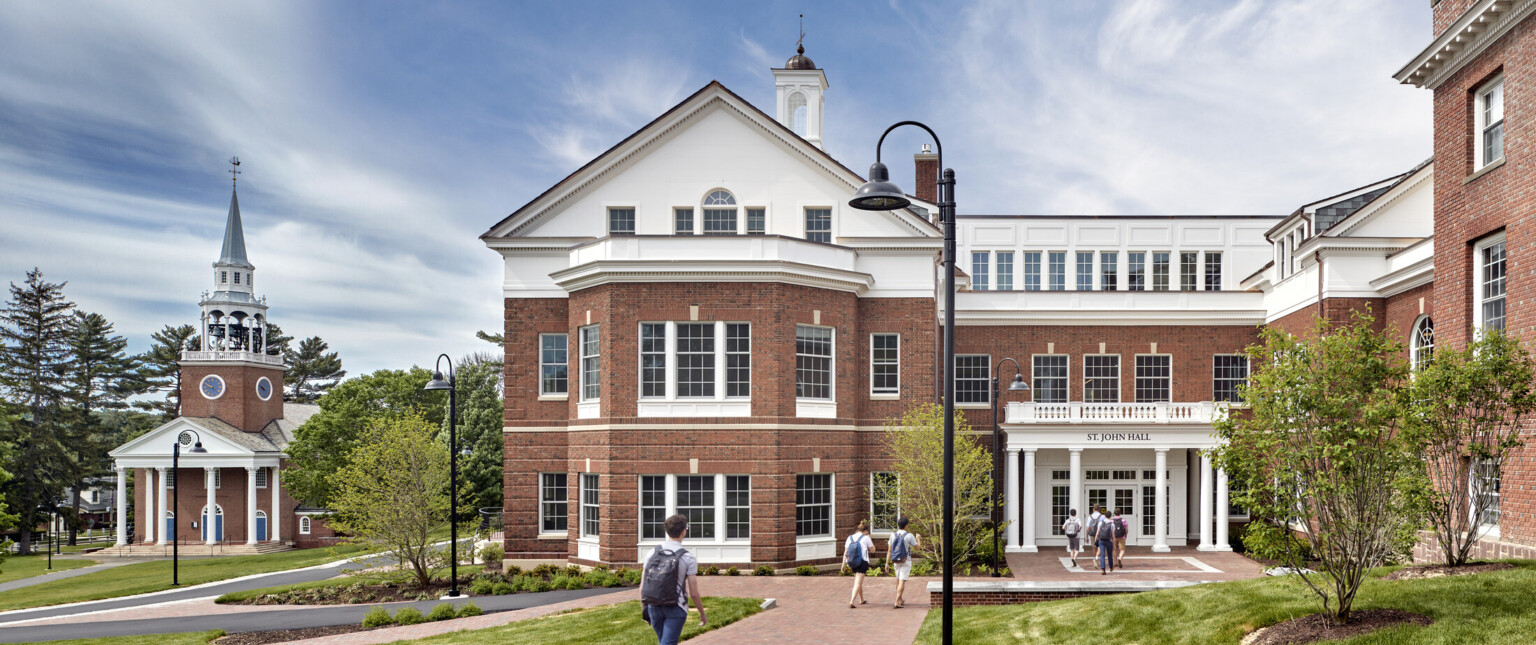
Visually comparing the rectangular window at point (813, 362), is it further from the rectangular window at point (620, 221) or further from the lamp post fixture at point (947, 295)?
the lamp post fixture at point (947, 295)

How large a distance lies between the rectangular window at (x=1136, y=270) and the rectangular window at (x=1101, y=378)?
687 cm

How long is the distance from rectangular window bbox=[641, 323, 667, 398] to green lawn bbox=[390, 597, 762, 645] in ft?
22.5

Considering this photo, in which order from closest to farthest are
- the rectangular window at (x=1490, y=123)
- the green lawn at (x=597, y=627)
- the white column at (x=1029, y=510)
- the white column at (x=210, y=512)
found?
the green lawn at (x=597, y=627) → the rectangular window at (x=1490, y=123) → the white column at (x=1029, y=510) → the white column at (x=210, y=512)

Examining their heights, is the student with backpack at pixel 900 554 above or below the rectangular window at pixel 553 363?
below

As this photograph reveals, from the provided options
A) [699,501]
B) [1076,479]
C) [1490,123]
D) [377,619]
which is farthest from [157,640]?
[1490,123]

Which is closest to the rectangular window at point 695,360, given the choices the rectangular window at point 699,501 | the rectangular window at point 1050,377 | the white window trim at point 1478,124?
the rectangular window at point 699,501

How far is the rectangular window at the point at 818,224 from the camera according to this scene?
27.1 m

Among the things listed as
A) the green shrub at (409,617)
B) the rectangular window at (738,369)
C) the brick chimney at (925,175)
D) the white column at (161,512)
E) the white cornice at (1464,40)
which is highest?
the brick chimney at (925,175)

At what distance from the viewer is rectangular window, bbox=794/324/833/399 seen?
24812 millimetres

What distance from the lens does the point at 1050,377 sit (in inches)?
1251

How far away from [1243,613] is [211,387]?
62829mm

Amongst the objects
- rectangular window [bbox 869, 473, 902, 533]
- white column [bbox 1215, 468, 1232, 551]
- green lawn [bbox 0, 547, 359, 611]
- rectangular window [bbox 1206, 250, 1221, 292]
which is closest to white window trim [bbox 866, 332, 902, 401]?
rectangular window [bbox 869, 473, 902, 533]

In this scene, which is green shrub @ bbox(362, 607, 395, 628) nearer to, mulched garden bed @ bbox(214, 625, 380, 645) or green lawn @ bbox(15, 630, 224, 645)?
mulched garden bed @ bbox(214, 625, 380, 645)

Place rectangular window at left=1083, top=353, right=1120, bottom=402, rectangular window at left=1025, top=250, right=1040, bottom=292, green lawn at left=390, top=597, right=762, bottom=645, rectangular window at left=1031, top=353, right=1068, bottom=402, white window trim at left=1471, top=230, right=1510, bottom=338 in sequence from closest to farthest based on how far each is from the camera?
green lawn at left=390, top=597, right=762, bottom=645
white window trim at left=1471, top=230, right=1510, bottom=338
rectangular window at left=1083, top=353, right=1120, bottom=402
rectangular window at left=1031, top=353, right=1068, bottom=402
rectangular window at left=1025, top=250, right=1040, bottom=292
